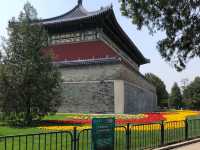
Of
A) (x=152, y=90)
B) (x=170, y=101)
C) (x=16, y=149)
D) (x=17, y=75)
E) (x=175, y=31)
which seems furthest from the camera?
(x=170, y=101)

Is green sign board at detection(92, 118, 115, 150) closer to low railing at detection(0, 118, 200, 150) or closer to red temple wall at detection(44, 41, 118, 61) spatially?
low railing at detection(0, 118, 200, 150)

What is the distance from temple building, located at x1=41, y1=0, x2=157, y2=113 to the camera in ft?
122

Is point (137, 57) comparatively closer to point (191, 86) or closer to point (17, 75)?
point (191, 86)

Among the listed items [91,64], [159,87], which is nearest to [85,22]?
[91,64]

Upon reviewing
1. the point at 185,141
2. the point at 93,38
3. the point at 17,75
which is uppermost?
the point at 93,38

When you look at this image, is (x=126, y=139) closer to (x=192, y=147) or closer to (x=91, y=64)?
(x=192, y=147)

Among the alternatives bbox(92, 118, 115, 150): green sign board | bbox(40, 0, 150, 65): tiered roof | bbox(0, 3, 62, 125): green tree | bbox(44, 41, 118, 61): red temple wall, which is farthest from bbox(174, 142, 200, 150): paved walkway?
bbox(44, 41, 118, 61): red temple wall

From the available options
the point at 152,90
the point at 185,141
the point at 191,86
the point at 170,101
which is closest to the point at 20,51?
the point at 185,141

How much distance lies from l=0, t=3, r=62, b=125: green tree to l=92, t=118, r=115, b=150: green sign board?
1303 centimetres

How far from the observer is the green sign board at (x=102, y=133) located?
30.7ft

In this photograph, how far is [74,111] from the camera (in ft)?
126

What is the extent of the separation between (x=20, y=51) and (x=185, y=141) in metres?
11.9

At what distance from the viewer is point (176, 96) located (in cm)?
9012

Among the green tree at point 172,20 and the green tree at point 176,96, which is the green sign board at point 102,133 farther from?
the green tree at point 176,96
